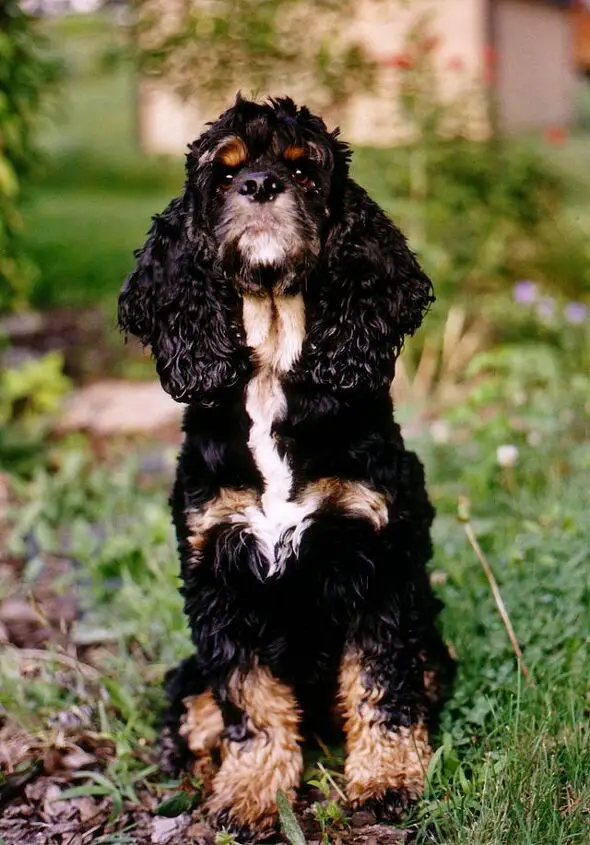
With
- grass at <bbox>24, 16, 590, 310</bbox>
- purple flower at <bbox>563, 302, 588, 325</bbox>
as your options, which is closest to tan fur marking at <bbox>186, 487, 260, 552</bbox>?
purple flower at <bbox>563, 302, 588, 325</bbox>

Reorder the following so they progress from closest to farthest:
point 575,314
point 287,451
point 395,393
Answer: point 287,451, point 575,314, point 395,393

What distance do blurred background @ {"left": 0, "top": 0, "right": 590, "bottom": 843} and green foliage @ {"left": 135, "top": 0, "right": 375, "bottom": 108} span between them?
2 centimetres

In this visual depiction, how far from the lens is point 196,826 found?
2752mm

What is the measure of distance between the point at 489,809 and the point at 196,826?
2.80ft

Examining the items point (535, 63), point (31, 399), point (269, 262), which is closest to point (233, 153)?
point (269, 262)

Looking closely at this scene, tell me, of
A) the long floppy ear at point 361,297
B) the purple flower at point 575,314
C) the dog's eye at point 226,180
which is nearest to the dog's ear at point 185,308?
the dog's eye at point 226,180

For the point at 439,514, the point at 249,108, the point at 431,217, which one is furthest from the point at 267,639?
the point at 431,217

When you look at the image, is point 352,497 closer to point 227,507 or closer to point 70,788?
point 227,507

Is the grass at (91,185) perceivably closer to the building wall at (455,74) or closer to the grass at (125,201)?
the grass at (125,201)

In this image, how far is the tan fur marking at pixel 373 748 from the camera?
2691 millimetres

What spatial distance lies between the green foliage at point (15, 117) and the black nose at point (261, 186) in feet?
10.3

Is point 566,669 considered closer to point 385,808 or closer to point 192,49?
point 385,808

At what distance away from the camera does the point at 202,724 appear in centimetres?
296

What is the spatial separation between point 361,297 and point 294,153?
42 cm
